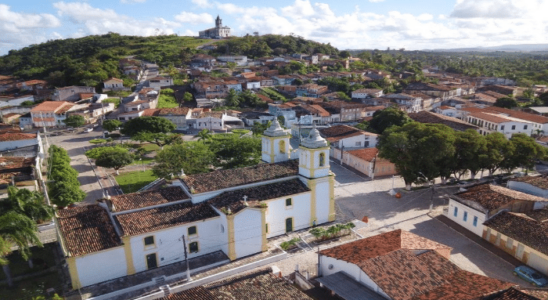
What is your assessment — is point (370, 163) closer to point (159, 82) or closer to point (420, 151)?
point (420, 151)

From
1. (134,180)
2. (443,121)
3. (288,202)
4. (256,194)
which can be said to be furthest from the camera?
(443,121)

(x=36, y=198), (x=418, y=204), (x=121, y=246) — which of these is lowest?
(x=418, y=204)

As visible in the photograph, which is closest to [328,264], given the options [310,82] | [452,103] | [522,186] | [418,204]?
[418,204]

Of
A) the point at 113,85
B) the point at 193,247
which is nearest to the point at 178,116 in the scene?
the point at 113,85

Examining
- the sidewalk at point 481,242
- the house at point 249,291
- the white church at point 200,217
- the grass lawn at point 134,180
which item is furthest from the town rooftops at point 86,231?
the sidewalk at point 481,242

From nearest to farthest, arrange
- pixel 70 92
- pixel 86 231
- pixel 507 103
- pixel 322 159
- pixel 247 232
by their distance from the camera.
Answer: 1. pixel 86 231
2. pixel 247 232
3. pixel 322 159
4. pixel 507 103
5. pixel 70 92

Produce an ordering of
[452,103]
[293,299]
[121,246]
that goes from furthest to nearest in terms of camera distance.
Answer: [452,103], [121,246], [293,299]

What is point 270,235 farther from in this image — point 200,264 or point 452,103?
point 452,103
